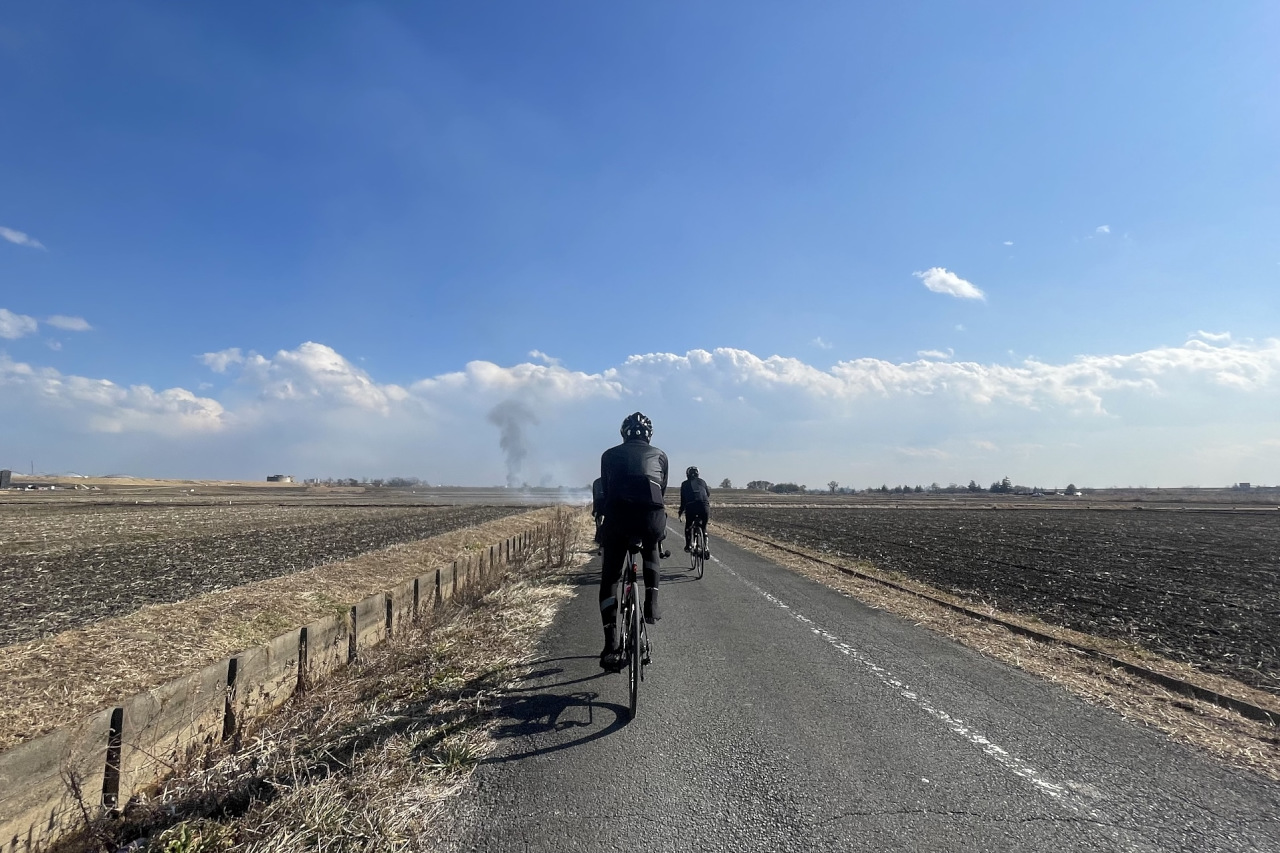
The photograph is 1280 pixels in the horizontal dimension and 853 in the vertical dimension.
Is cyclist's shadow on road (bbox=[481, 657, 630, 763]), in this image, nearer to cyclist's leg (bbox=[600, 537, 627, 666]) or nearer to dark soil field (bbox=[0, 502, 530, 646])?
cyclist's leg (bbox=[600, 537, 627, 666])

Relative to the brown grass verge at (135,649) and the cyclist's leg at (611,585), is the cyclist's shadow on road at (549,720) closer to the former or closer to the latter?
the cyclist's leg at (611,585)

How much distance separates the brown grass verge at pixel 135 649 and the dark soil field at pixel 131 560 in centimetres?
251

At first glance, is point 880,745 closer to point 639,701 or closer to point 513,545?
point 639,701

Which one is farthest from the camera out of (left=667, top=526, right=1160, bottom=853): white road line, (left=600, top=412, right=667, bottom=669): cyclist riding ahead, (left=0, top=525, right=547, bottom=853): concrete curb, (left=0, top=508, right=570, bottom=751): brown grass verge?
(left=600, top=412, right=667, bottom=669): cyclist riding ahead

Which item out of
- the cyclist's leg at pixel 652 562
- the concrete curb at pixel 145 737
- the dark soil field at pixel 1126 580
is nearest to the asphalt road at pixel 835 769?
the cyclist's leg at pixel 652 562

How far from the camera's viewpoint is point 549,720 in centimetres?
503

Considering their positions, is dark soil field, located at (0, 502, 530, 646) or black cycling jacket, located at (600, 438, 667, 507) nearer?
black cycling jacket, located at (600, 438, 667, 507)

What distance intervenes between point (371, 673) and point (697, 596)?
20.3 feet

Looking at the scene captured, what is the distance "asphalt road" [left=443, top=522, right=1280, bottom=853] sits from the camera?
3.31 m

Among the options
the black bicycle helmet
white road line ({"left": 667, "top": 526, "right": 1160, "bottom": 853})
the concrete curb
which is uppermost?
the black bicycle helmet

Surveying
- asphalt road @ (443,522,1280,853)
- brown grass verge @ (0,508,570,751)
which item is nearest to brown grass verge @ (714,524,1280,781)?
asphalt road @ (443,522,1280,853)

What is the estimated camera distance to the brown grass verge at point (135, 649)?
14.5 ft

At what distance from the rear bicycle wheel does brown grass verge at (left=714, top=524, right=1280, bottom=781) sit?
4173mm

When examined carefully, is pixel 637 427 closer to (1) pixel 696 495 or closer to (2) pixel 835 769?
(2) pixel 835 769
